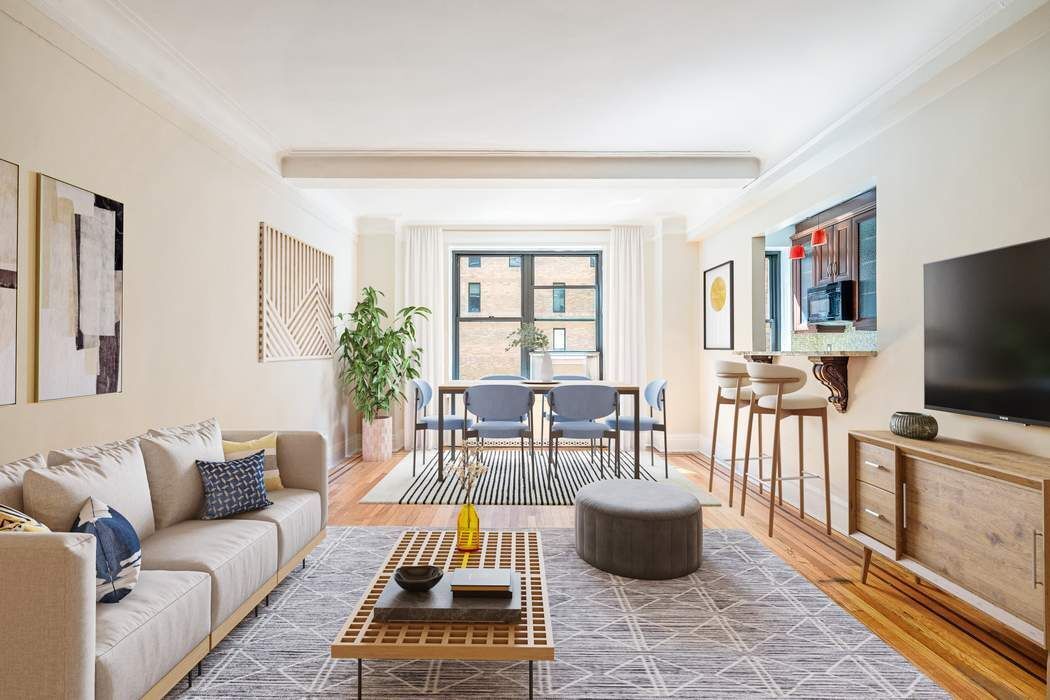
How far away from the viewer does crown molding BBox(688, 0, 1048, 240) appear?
2.34 m

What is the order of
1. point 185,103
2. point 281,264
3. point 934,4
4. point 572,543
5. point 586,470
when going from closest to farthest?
point 934,4
point 185,103
point 572,543
point 281,264
point 586,470

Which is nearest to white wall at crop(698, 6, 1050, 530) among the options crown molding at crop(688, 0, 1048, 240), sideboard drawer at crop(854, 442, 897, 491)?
crown molding at crop(688, 0, 1048, 240)

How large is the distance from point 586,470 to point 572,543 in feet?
6.94

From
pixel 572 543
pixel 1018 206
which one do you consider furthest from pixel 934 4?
pixel 572 543

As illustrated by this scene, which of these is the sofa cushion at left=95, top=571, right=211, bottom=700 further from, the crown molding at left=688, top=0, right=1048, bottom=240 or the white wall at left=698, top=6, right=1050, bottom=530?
the crown molding at left=688, top=0, right=1048, bottom=240

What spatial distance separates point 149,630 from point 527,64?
2.95m

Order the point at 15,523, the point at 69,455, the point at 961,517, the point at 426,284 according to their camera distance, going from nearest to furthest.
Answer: the point at 15,523 → the point at 69,455 → the point at 961,517 → the point at 426,284

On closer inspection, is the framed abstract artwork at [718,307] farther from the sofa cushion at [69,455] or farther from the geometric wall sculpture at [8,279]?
the geometric wall sculpture at [8,279]

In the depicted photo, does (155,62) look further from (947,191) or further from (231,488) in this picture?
(947,191)

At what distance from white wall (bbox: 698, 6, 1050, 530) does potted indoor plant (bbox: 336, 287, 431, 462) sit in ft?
13.2

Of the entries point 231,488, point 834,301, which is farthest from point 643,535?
point 834,301

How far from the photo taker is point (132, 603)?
174 cm

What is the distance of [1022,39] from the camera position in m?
2.38

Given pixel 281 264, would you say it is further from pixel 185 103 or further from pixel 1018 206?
pixel 1018 206
